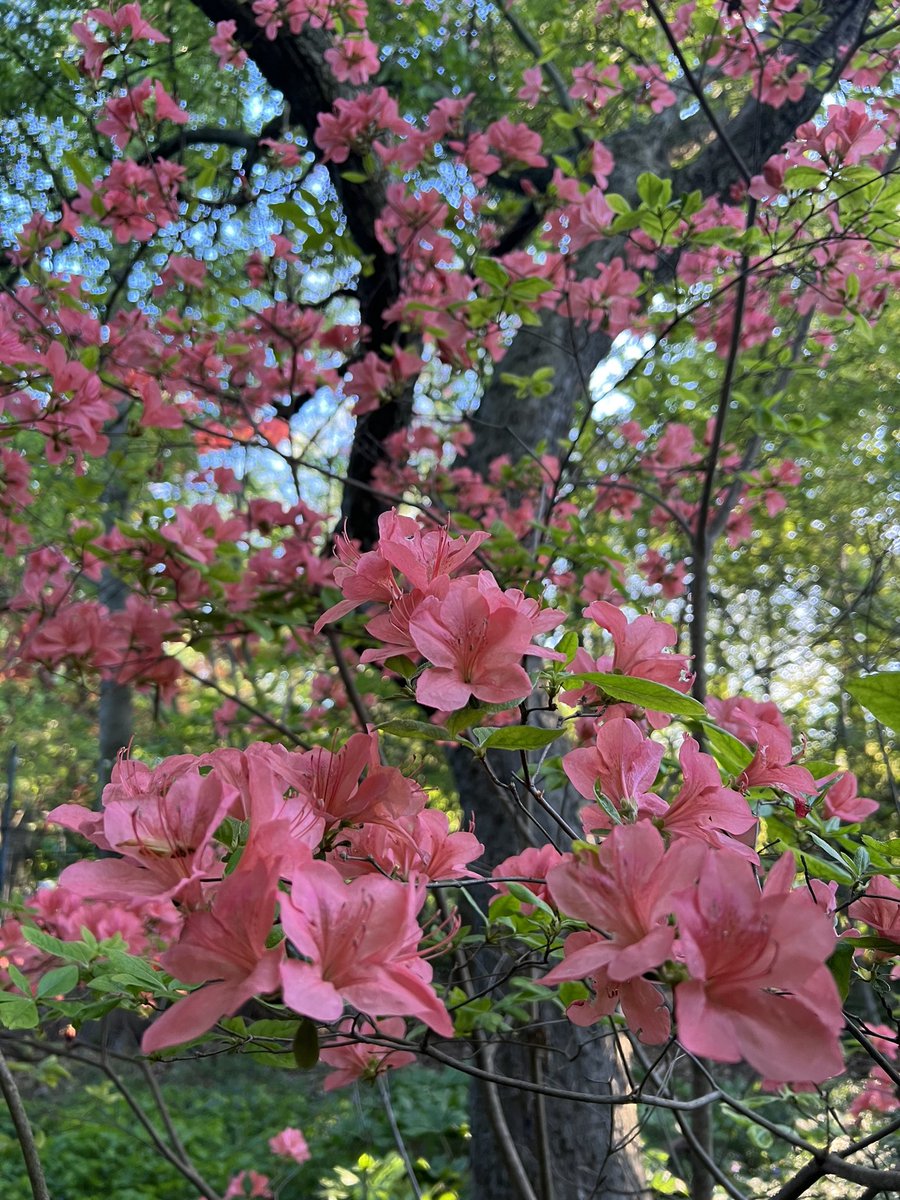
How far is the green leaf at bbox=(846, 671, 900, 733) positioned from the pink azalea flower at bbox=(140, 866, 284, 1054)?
332 mm

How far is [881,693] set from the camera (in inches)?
17.6

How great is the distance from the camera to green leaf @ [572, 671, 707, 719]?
52 centimetres

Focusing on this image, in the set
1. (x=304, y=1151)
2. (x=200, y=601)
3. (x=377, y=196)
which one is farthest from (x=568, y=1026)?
(x=377, y=196)

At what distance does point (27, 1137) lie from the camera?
89cm

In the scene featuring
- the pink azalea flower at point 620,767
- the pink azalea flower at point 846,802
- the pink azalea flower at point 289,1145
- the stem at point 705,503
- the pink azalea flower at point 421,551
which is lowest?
the pink azalea flower at point 289,1145

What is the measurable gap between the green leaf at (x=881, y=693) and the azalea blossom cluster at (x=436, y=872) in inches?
3.8

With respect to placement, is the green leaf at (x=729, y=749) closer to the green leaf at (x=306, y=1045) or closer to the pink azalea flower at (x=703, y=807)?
the pink azalea flower at (x=703, y=807)

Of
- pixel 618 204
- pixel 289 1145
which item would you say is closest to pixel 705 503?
pixel 618 204

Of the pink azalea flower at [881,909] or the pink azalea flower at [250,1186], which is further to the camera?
the pink azalea flower at [250,1186]

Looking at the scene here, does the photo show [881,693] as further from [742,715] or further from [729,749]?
[742,715]

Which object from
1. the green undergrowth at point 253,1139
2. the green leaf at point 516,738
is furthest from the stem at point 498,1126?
the green undergrowth at point 253,1139

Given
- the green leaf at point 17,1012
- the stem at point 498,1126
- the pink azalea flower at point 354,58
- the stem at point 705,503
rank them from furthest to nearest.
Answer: the pink azalea flower at point 354,58
the stem at point 705,503
the stem at point 498,1126
the green leaf at point 17,1012

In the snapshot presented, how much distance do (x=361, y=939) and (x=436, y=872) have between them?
8.1 inches

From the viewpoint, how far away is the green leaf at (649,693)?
518mm
